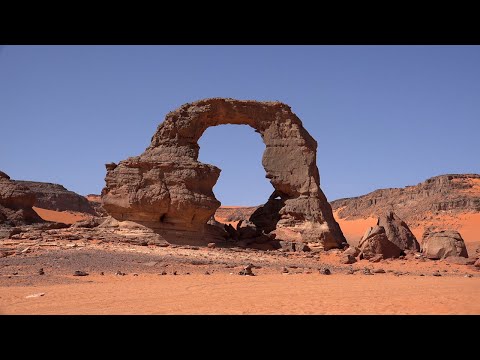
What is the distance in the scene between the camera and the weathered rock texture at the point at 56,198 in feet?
184

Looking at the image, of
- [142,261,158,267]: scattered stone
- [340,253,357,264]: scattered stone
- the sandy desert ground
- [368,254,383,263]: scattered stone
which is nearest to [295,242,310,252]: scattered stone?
the sandy desert ground

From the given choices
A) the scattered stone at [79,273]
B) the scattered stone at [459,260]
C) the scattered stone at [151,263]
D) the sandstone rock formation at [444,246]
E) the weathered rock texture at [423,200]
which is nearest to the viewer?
the scattered stone at [79,273]

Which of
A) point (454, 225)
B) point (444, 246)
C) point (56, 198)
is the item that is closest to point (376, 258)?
point (444, 246)

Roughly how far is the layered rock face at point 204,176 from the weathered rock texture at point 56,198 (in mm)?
34534

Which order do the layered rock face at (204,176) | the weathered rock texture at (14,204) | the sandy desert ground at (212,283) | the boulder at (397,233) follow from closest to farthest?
the sandy desert ground at (212,283) → the layered rock face at (204,176) → the boulder at (397,233) → the weathered rock texture at (14,204)

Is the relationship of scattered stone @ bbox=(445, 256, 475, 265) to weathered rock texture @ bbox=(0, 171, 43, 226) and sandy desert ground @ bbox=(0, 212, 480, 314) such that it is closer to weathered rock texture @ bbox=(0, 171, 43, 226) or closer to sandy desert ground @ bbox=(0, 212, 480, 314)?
sandy desert ground @ bbox=(0, 212, 480, 314)

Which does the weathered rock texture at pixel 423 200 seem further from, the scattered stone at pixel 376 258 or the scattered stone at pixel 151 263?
the scattered stone at pixel 151 263

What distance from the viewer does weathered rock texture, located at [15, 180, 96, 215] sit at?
56.0m

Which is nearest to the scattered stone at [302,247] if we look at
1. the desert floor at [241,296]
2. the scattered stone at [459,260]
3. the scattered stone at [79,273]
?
the scattered stone at [459,260]

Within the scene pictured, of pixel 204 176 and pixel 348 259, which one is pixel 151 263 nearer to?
pixel 204 176

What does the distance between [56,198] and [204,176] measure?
127 ft
